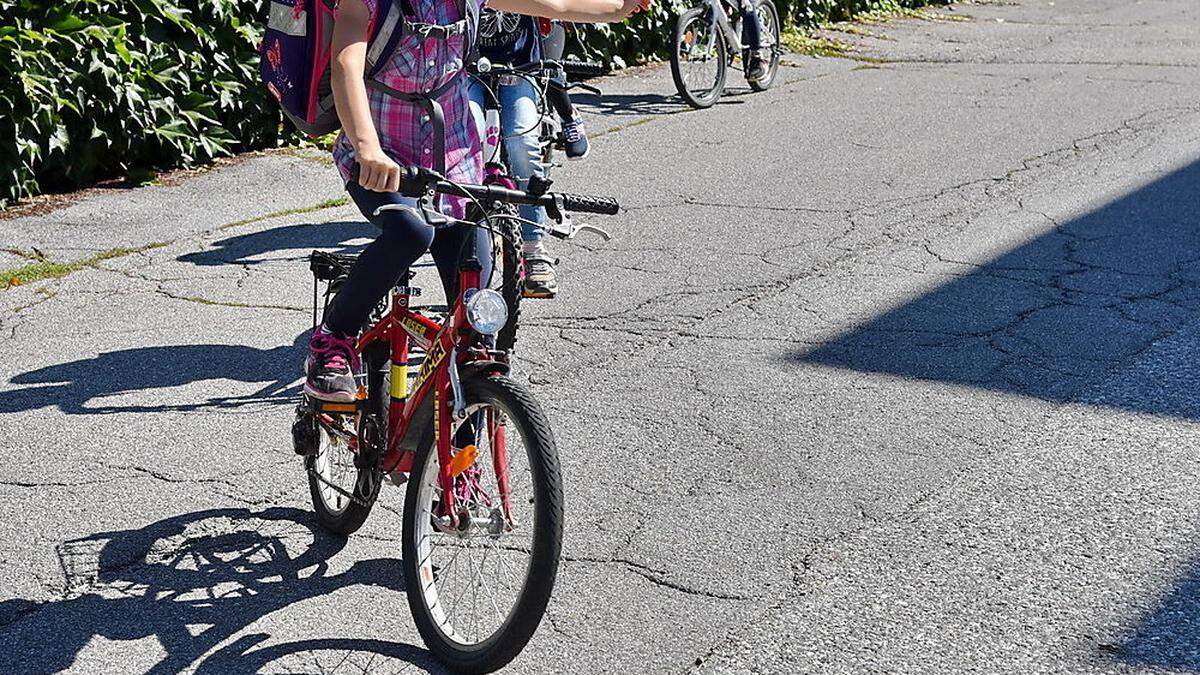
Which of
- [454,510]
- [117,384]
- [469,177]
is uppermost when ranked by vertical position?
[469,177]

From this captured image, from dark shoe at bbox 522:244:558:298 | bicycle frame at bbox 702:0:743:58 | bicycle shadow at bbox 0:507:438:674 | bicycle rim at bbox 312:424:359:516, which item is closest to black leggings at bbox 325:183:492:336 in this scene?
bicycle rim at bbox 312:424:359:516

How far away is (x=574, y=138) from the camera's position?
7.00 m

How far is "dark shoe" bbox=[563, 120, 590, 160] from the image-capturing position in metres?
6.96

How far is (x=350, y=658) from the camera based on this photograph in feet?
12.4

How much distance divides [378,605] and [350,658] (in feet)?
0.93

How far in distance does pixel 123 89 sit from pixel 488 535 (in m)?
5.82

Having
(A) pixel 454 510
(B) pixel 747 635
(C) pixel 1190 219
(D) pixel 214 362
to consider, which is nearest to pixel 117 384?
(D) pixel 214 362

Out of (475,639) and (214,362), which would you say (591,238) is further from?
(475,639)

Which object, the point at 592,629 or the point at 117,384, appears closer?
the point at 592,629

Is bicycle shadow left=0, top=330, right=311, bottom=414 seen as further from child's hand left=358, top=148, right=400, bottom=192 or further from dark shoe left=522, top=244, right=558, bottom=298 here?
child's hand left=358, top=148, right=400, bottom=192

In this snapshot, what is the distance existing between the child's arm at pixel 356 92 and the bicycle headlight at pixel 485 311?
1.05 ft

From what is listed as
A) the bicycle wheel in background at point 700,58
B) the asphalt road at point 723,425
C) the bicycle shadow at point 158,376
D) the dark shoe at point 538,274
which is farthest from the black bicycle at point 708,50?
the bicycle shadow at point 158,376

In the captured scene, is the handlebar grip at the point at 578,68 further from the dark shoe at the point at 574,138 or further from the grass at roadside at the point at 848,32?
the grass at roadside at the point at 848,32

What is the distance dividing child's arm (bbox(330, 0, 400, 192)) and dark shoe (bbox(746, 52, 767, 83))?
335 inches
